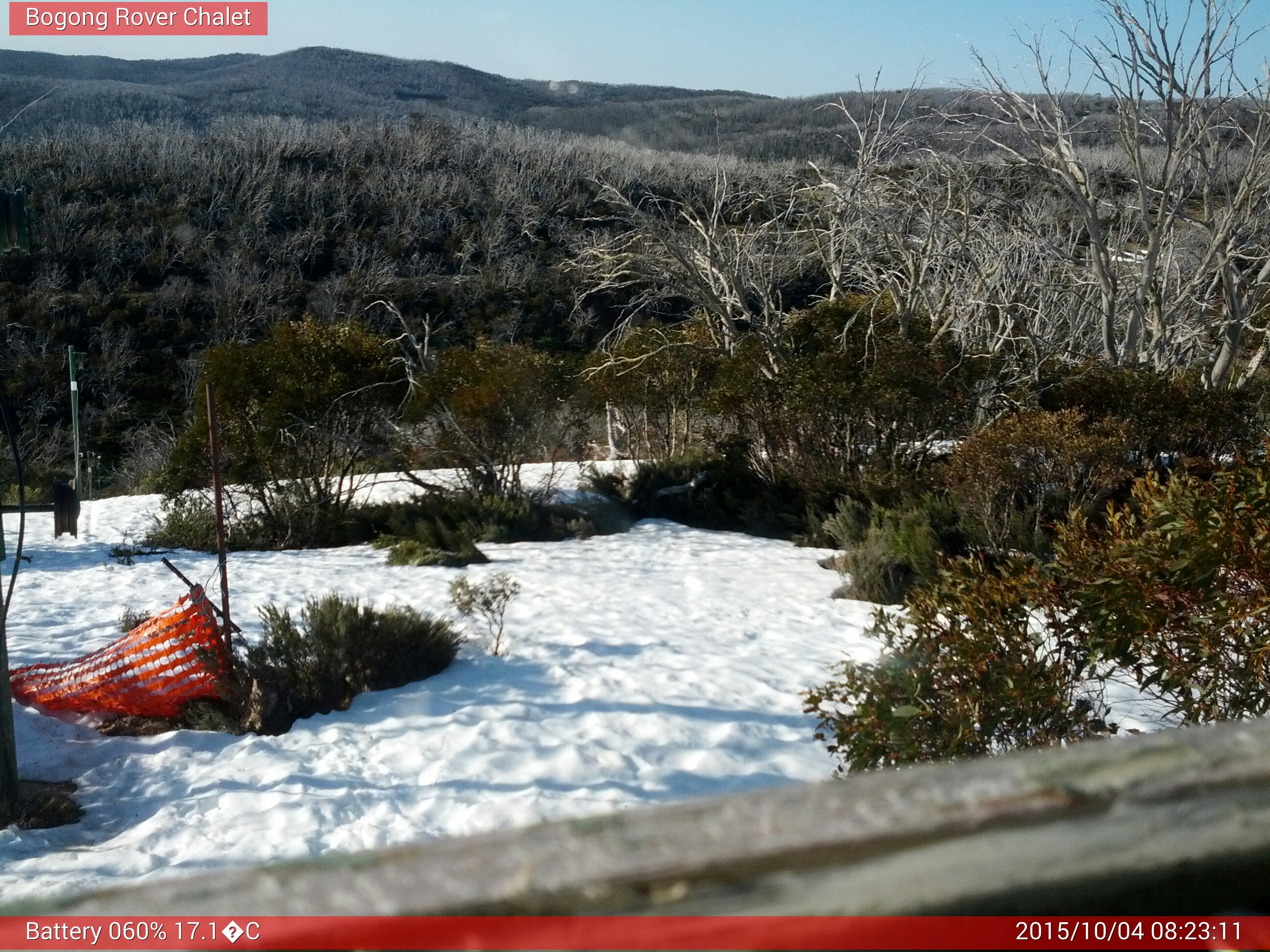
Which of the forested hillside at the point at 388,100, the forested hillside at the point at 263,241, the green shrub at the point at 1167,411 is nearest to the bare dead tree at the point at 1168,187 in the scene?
the green shrub at the point at 1167,411

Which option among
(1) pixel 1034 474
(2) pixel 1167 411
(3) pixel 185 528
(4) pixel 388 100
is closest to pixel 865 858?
(1) pixel 1034 474

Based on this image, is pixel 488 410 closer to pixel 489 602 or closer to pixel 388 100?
pixel 489 602

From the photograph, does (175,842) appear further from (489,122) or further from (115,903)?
(489,122)

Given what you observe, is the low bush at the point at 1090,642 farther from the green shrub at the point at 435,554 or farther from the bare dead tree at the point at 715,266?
the bare dead tree at the point at 715,266

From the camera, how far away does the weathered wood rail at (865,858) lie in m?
0.66

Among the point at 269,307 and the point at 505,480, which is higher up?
the point at 269,307

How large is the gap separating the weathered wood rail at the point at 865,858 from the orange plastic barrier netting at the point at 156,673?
4229mm

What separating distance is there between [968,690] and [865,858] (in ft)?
8.41

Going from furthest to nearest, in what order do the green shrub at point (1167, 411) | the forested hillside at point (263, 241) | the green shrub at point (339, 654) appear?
the forested hillside at point (263, 241) → the green shrub at point (1167, 411) → the green shrub at point (339, 654)

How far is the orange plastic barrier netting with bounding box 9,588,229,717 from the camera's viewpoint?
461cm

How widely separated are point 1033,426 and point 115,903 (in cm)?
761

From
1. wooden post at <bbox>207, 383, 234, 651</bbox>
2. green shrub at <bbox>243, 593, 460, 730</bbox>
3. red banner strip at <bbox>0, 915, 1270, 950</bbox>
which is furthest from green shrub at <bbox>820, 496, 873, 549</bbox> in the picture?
red banner strip at <bbox>0, 915, 1270, 950</bbox>

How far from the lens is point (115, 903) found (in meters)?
0.75

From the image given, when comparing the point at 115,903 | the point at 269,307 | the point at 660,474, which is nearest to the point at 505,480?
the point at 660,474
